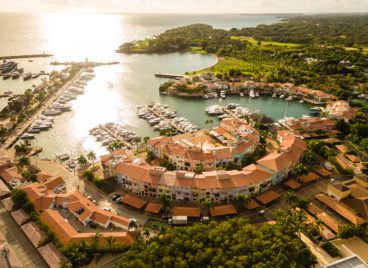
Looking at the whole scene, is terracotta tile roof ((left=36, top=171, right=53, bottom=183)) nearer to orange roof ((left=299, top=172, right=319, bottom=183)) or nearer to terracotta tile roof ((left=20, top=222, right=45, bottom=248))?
terracotta tile roof ((left=20, top=222, right=45, bottom=248))

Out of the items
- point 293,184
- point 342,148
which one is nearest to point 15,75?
point 293,184

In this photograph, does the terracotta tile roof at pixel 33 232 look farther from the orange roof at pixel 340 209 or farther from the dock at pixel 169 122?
the orange roof at pixel 340 209

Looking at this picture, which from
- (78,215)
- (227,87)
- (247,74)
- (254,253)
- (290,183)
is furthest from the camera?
(247,74)

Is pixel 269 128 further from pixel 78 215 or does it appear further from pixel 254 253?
pixel 78 215

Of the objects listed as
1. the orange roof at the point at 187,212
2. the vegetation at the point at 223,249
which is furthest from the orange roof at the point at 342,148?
the orange roof at the point at 187,212

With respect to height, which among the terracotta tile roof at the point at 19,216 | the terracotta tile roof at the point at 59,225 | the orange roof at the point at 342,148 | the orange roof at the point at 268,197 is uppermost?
the terracotta tile roof at the point at 59,225

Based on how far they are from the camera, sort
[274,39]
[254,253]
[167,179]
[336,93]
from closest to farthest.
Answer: [254,253] < [167,179] < [336,93] < [274,39]

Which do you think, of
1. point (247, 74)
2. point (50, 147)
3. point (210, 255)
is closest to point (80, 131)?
point (50, 147)
